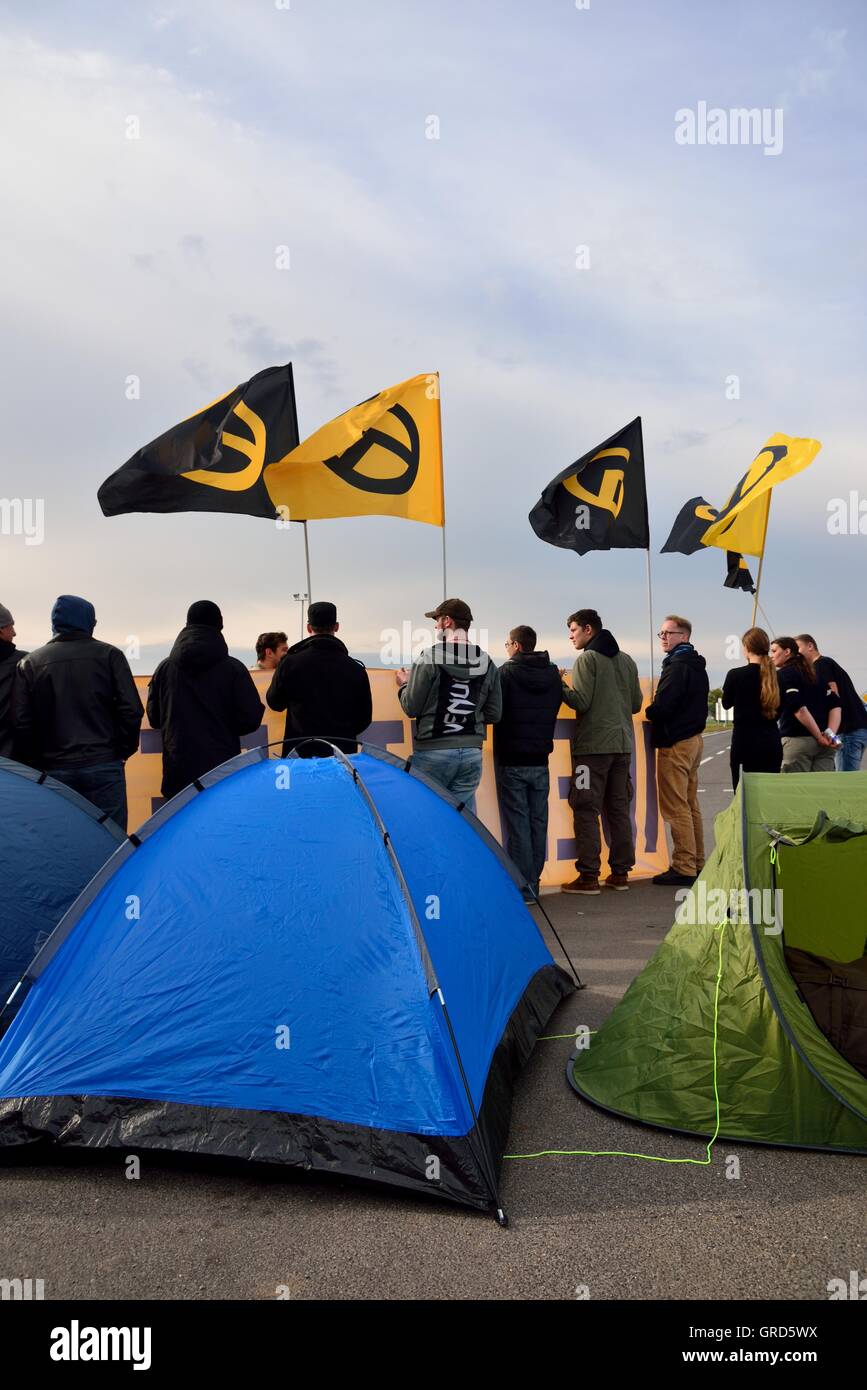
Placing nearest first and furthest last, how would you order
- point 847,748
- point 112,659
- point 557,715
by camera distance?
point 112,659
point 557,715
point 847,748

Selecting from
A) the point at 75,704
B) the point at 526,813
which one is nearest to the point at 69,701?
the point at 75,704

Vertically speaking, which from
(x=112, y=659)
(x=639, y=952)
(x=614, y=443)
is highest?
(x=614, y=443)

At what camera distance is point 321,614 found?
7.09 meters

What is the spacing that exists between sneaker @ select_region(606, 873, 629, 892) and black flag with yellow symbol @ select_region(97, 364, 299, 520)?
4.33m

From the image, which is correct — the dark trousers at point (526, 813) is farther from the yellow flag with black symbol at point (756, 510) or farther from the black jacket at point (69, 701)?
the yellow flag with black symbol at point (756, 510)

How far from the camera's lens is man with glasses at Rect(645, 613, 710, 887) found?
9305 mm

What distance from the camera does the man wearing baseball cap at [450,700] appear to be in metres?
7.62

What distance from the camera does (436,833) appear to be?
500 cm

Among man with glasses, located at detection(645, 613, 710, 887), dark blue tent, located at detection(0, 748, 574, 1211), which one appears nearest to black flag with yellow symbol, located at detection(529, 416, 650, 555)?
man with glasses, located at detection(645, 613, 710, 887)

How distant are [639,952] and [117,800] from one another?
141 inches

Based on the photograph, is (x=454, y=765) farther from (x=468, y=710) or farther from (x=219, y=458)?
(x=219, y=458)
